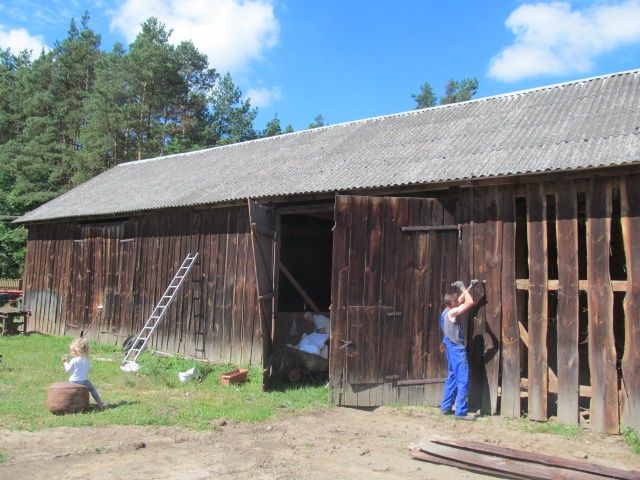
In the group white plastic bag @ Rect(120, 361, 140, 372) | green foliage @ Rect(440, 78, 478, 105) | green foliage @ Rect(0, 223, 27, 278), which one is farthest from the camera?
green foliage @ Rect(440, 78, 478, 105)

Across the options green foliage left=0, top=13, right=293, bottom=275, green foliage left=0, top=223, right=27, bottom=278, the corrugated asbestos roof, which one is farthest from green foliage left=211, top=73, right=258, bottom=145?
the corrugated asbestos roof

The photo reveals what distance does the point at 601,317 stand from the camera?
714 centimetres

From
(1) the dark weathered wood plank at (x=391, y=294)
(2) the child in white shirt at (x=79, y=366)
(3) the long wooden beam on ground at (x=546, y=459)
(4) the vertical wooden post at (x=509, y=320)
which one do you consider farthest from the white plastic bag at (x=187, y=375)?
(4) the vertical wooden post at (x=509, y=320)

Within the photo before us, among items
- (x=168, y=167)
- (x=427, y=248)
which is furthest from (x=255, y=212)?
(x=168, y=167)

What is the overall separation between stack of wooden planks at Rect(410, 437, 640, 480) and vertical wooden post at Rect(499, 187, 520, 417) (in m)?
1.96

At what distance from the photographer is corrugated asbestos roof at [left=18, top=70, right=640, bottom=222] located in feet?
26.5

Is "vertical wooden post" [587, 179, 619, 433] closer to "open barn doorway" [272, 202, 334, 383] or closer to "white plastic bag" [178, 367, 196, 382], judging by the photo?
"open barn doorway" [272, 202, 334, 383]

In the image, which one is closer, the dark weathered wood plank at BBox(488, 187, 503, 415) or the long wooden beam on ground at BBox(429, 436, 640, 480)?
the long wooden beam on ground at BBox(429, 436, 640, 480)

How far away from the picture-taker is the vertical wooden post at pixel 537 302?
7520 millimetres

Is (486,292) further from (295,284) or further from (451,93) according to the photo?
(451,93)

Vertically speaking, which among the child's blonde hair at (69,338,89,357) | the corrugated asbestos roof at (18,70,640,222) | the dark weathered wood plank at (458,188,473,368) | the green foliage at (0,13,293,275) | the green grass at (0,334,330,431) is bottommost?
the green grass at (0,334,330,431)

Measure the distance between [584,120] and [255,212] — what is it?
555 centimetres

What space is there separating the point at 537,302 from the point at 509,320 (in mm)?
465

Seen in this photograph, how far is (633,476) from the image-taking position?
5129 mm
